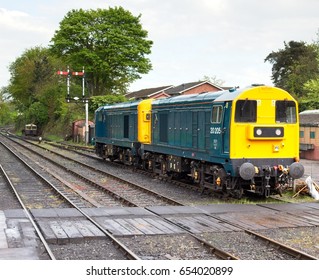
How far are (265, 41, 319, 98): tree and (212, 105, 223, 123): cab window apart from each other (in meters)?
45.8

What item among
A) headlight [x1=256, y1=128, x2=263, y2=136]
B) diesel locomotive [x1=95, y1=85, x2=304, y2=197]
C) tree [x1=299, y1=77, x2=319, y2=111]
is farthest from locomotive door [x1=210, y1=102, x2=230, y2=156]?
tree [x1=299, y1=77, x2=319, y2=111]

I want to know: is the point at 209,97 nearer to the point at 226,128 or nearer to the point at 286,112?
the point at 226,128

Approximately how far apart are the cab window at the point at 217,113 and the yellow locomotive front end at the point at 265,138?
0.69 metres

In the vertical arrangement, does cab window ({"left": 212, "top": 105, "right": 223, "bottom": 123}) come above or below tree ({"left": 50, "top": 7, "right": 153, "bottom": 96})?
below

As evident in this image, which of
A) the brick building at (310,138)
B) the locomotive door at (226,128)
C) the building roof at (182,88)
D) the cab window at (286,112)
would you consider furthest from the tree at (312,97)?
the locomotive door at (226,128)

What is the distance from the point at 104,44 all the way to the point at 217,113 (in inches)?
1761

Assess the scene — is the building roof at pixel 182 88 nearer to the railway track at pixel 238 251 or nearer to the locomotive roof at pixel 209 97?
the locomotive roof at pixel 209 97

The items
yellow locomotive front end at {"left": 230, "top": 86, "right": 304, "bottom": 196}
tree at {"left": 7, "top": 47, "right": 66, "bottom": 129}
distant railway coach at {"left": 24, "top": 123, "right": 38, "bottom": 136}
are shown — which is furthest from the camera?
distant railway coach at {"left": 24, "top": 123, "right": 38, "bottom": 136}

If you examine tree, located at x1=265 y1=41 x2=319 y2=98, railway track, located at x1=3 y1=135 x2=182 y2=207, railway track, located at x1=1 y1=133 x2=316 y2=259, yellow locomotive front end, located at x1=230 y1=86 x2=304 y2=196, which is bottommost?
railway track, located at x1=1 y1=133 x2=316 y2=259

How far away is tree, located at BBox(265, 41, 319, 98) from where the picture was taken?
2446 inches

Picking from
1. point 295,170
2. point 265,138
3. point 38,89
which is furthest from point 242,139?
point 38,89

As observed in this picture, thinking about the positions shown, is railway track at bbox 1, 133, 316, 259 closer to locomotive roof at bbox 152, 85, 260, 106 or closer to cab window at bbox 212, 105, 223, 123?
cab window at bbox 212, 105, 223, 123

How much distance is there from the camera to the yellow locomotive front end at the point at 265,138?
1509cm

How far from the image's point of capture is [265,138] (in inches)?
605
